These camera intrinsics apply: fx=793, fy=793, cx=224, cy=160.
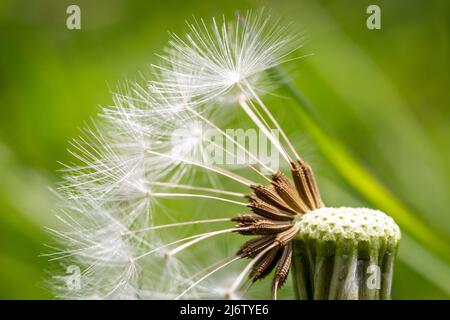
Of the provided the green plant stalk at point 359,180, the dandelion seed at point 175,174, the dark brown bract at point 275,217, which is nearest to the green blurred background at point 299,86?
the green plant stalk at point 359,180

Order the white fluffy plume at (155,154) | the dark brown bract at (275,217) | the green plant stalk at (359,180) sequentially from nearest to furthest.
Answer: the dark brown bract at (275,217)
the white fluffy plume at (155,154)
the green plant stalk at (359,180)

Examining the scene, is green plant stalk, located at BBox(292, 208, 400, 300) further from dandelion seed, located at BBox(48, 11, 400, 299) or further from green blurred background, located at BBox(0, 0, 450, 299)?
green blurred background, located at BBox(0, 0, 450, 299)

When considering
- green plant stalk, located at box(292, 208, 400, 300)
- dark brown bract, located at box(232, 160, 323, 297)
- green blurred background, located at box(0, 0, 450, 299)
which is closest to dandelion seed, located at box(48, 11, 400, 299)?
dark brown bract, located at box(232, 160, 323, 297)

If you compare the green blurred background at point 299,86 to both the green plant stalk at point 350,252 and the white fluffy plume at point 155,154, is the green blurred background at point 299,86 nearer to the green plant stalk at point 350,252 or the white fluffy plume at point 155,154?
the white fluffy plume at point 155,154

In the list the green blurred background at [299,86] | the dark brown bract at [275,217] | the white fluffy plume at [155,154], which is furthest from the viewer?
the green blurred background at [299,86]

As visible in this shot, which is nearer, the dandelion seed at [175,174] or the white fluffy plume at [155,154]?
the dandelion seed at [175,174]

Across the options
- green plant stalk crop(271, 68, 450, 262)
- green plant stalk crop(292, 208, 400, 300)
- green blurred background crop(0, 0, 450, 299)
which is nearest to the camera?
green plant stalk crop(292, 208, 400, 300)

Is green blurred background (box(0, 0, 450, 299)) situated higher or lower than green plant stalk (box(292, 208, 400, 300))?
higher

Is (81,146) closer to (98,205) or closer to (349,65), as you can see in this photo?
(98,205)
